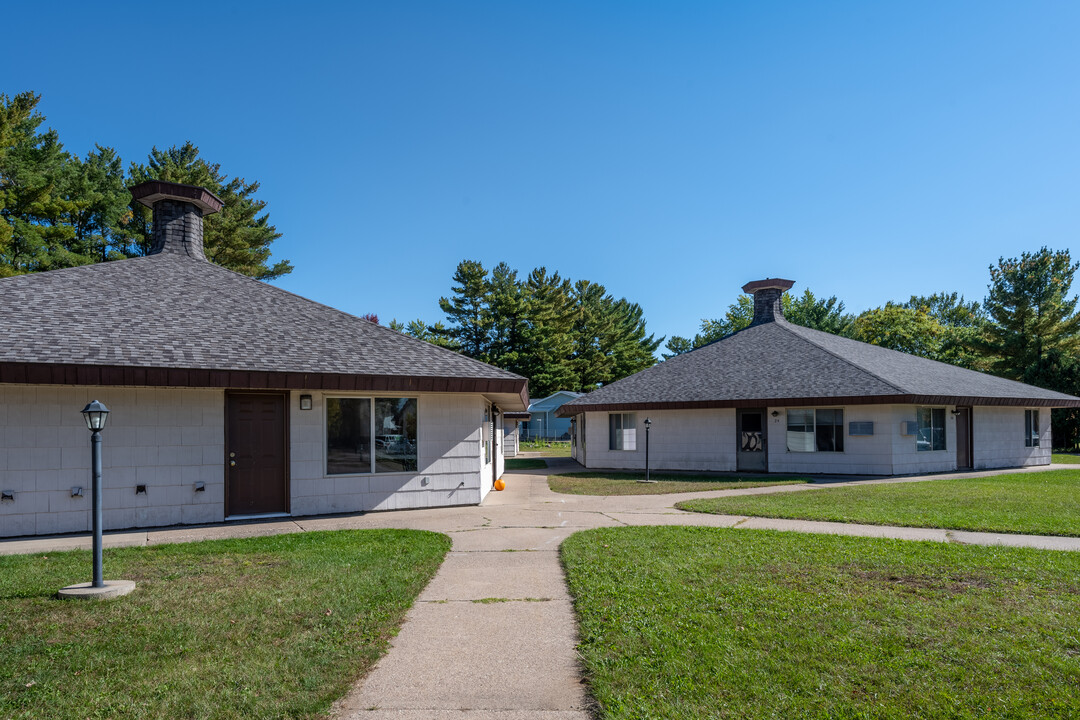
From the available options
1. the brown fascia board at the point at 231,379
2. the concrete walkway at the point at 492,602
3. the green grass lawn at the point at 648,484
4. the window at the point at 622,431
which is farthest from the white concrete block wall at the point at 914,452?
the brown fascia board at the point at 231,379

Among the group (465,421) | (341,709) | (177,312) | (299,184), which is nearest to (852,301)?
(299,184)

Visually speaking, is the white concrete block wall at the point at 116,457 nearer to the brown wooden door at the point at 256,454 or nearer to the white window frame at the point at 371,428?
the brown wooden door at the point at 256,454

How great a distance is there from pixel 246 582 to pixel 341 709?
3113mm

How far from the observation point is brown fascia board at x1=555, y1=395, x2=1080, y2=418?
16438 mm

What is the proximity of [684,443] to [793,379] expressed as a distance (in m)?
3.79

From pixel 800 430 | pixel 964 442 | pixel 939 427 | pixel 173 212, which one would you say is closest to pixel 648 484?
pixel 800 430

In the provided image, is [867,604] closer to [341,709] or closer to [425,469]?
[341,709]

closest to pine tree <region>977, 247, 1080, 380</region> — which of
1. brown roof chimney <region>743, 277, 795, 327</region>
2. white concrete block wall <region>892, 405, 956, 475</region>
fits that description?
brown roof chimney <region>743, 277, 795, 327</region>

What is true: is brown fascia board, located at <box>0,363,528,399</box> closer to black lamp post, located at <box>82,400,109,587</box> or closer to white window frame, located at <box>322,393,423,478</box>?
white window frame, located at <box>322,393,423,478</box>

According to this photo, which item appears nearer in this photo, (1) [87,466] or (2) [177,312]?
(1) [87,466]

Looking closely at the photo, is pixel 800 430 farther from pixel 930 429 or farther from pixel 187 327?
pixel 187 327

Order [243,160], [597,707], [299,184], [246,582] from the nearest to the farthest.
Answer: [597,707] → [246,582] → [299,184] → [243,160]

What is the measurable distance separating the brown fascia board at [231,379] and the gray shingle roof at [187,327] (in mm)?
89

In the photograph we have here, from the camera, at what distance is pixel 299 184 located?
71.9 ft
